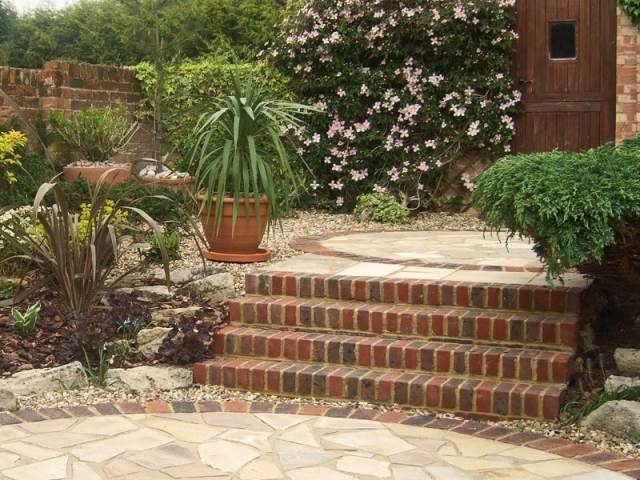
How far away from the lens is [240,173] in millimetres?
5781

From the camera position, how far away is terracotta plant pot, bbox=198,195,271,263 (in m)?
5.76

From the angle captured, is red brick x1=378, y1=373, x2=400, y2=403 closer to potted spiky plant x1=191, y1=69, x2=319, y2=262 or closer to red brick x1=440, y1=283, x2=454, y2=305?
red brick x1=440, y1=283, x2=454, y2=305

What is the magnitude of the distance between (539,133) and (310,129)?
2.27 m

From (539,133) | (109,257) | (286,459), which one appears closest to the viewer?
(286,459)

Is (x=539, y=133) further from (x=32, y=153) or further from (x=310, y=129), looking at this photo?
(x=32, y=153)

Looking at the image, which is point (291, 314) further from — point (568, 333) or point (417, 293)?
point (568, 333)

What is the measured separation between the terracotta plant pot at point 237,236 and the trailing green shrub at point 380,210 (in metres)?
2.75

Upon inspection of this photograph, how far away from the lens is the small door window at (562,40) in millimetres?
8781

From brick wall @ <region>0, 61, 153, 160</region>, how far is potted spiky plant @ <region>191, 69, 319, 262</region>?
10.6 ft

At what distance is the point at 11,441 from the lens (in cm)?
355

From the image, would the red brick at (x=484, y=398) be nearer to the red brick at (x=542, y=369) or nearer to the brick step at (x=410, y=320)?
the red brick at (x=542, y=369)

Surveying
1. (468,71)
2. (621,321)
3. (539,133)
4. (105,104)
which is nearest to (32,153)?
(105,104)

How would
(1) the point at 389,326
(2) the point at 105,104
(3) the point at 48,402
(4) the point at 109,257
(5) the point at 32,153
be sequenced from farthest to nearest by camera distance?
(2) the point at 105,104 → (5) the point at 32,153 → (4) the point at 109,257 → (1) the point at 389,326 → (3) the point at 48,402

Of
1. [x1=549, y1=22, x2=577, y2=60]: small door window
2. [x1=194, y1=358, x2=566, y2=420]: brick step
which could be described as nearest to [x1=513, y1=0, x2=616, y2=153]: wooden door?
[x1=549, y1=22, x2=577, y2=60]: small door window
